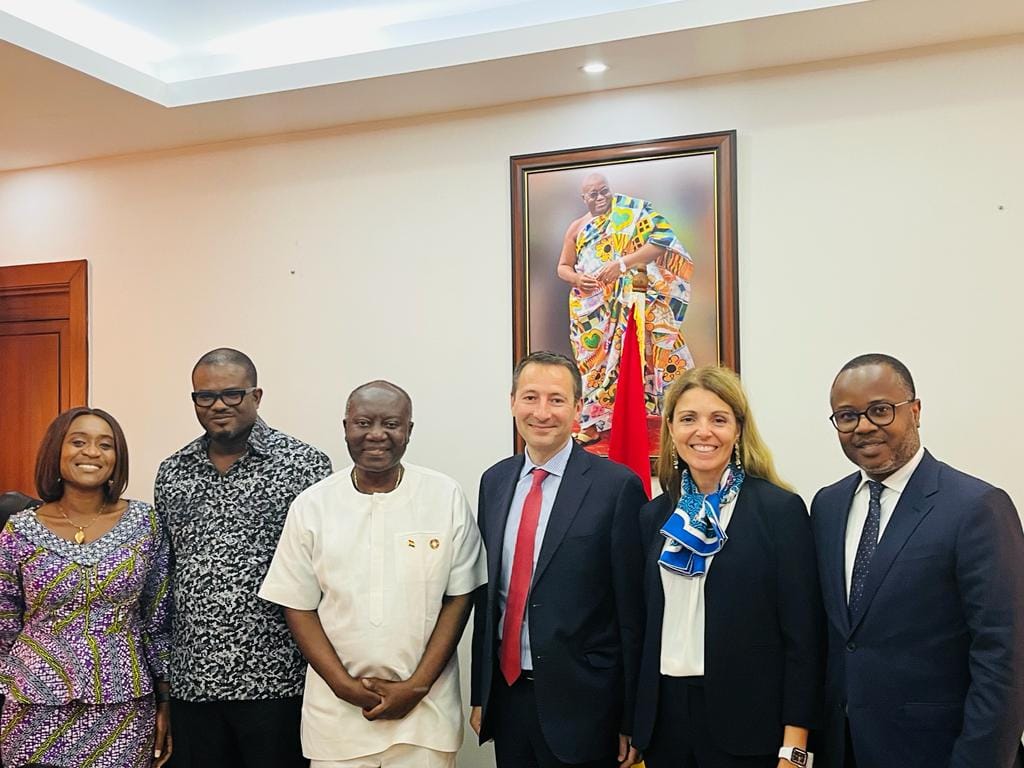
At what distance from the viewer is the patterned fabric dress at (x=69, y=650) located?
2.97 m

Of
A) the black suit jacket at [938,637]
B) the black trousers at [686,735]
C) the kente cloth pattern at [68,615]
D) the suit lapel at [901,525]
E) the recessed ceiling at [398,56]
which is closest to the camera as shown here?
the black suit jacket at [938,637]

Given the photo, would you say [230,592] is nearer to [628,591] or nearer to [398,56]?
[628,591]

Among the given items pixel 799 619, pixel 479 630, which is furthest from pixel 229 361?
pixel 799 619

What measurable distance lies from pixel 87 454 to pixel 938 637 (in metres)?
2.30

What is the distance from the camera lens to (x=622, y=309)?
13.2 ft

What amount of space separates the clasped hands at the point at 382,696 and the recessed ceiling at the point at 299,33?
7.09ft

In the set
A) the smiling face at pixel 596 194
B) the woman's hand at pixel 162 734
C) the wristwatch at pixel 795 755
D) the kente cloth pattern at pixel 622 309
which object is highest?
the smiling face at pixel 596 194

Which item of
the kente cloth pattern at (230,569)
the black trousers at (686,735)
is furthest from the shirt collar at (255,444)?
the black trousers at (686,735)

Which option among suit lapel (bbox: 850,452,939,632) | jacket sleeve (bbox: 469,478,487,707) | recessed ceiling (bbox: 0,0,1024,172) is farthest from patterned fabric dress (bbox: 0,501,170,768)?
suit lapel (bbox: 850,452,939,632)

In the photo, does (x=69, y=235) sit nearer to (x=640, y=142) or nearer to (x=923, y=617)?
(x=640, y=142)

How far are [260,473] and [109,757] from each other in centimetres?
89

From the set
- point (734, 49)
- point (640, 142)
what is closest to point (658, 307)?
point (640, 142)

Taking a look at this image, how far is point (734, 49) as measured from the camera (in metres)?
3.68

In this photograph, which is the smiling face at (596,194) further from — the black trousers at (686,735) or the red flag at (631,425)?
the black trousers at (686,735)
